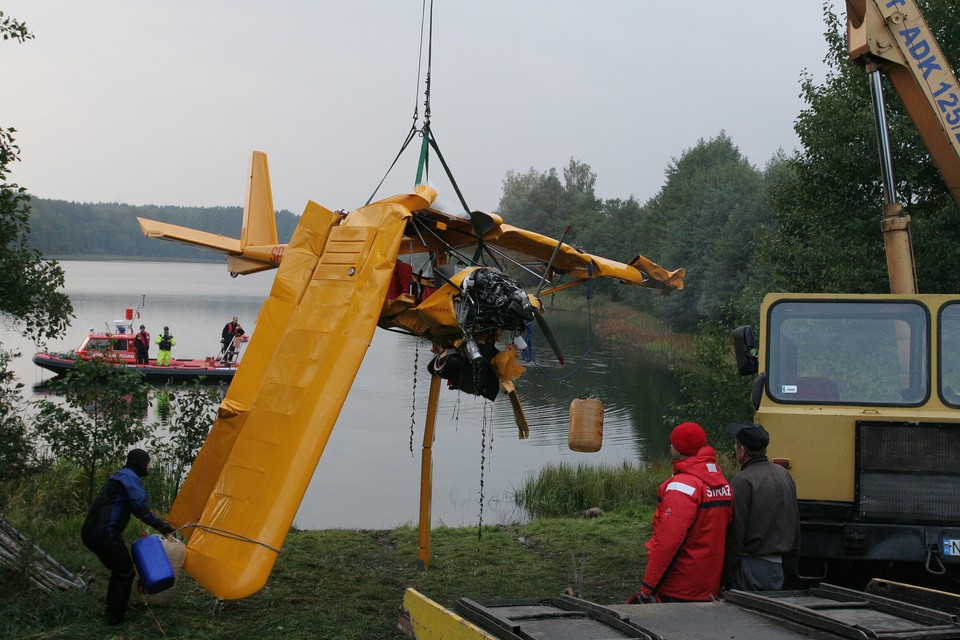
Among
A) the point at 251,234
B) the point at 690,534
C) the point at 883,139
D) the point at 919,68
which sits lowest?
the point at 690,534

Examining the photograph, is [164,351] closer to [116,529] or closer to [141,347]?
[141,347]

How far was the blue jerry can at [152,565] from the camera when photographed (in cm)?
708

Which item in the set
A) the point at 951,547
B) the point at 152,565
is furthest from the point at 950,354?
the point at 152,565

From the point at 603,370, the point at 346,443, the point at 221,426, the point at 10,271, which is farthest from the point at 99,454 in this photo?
the point at 603,370

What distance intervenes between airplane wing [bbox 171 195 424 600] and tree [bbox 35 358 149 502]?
323 cm

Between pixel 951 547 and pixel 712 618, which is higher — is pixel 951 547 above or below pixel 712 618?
above

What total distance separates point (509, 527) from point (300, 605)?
4.97 metres

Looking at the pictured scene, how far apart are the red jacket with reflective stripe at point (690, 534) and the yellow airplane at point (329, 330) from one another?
2527mm

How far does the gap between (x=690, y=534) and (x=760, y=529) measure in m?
0.54

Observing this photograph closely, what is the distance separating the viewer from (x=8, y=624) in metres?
6.73

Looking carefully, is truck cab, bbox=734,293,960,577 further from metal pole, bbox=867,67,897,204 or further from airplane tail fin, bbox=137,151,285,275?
airplane tail fin, bbox=137,151,285,275

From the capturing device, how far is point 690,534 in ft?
19.1

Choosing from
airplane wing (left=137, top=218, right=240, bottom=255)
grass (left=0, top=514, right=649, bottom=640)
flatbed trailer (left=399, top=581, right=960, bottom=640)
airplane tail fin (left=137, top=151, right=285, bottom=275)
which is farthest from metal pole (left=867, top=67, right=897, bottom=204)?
airplane wing (left=137, top=218, right=240, bottom=255)

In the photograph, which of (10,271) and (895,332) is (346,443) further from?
(895,332)
